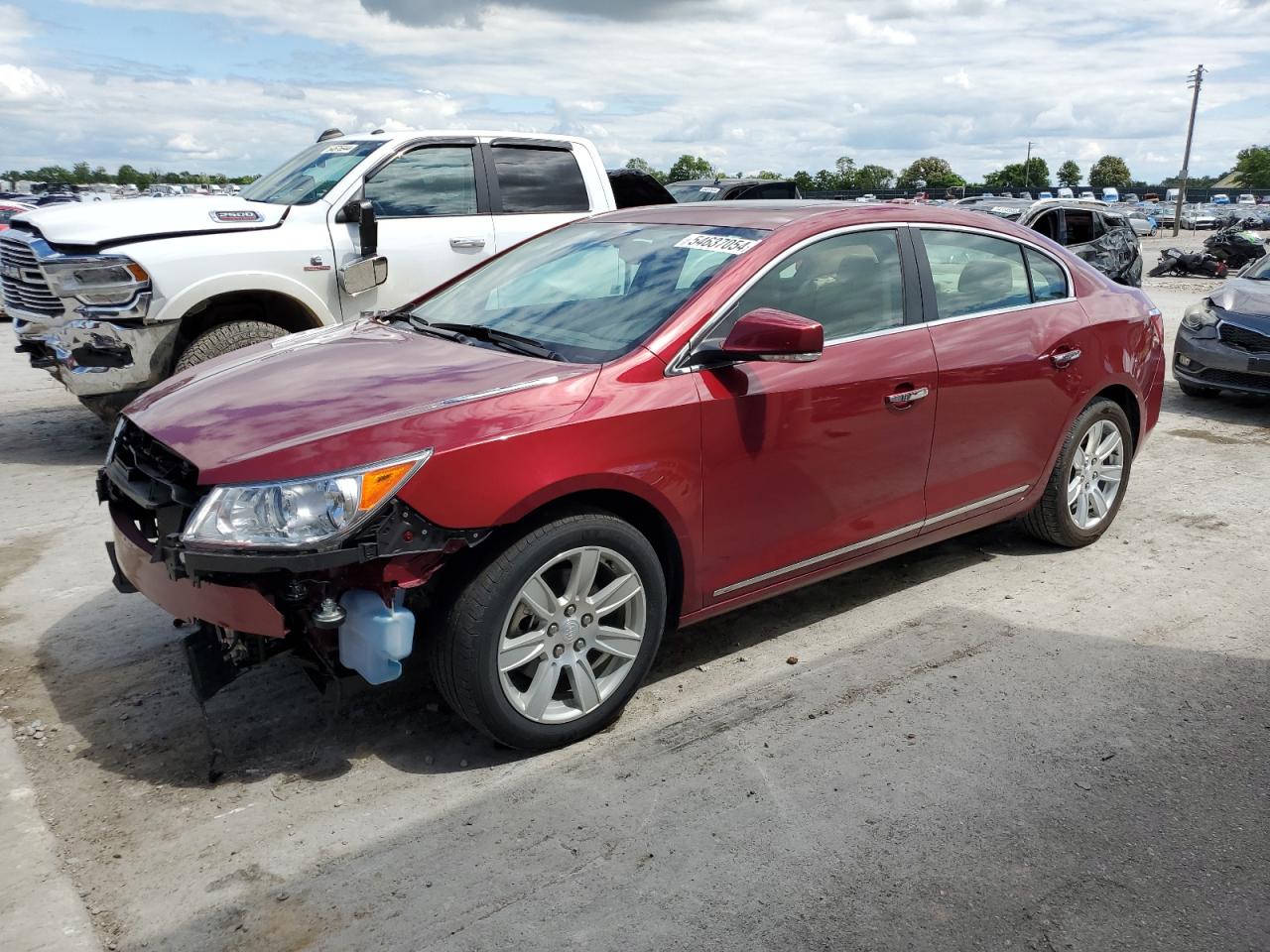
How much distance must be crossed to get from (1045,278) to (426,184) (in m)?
4.55

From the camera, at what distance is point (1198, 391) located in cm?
951

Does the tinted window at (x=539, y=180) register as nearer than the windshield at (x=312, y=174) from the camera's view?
No

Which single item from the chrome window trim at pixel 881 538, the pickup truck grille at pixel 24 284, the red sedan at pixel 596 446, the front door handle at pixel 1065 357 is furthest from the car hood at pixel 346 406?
the pickup truck grille at pixel 24 284

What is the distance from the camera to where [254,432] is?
309 cm

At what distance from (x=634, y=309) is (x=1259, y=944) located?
263 centimetres

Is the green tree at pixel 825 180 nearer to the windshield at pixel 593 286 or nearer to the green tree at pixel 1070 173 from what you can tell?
the green tree at pixel 1070 173

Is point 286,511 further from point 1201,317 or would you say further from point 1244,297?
point 1244,297

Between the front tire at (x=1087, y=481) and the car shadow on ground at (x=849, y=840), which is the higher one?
the front tire at (x=1087, y=481)

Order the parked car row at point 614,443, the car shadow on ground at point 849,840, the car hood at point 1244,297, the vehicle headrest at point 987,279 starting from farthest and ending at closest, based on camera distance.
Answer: the car hood at point 1244,297
the vehicle headrest at point 987,279
the parked car row at point 614,443
the car shadow on ground at point 849,840

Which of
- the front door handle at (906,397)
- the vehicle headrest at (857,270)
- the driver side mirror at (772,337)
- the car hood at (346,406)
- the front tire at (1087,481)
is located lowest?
the front tire at (1087,481)

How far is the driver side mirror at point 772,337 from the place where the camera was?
11.1ft

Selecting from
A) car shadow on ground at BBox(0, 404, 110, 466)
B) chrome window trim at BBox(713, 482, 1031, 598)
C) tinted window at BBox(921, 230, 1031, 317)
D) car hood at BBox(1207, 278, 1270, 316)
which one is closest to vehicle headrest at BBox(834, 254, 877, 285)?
tinted window at BBox(921, 230, 1031, 317)

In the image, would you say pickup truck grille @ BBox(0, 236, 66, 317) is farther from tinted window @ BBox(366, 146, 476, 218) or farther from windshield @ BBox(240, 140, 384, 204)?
tinted window @ BBox(366, 146, 476, 218)

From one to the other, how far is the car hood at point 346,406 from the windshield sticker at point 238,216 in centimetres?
334
